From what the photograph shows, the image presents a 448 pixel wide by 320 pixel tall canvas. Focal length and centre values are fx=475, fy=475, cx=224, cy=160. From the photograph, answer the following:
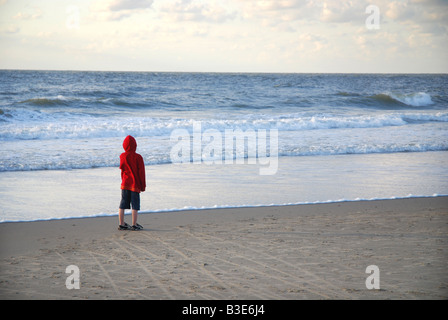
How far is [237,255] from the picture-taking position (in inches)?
220

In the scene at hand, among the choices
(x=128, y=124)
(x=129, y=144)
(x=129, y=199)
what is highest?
(x=128, y=124)

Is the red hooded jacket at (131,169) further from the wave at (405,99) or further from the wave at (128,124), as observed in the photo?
the wave at (405,99)

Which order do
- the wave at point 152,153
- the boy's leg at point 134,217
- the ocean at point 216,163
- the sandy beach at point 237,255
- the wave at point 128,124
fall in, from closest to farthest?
the sandy beach at point 237,255 → the boy's leg at point 134,217 → the ocean at point 216,163 → the wave at point 152,153 → the wave at point 128,124

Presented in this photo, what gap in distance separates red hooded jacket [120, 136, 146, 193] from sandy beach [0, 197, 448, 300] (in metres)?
0.64

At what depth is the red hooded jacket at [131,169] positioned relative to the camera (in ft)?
23.0
